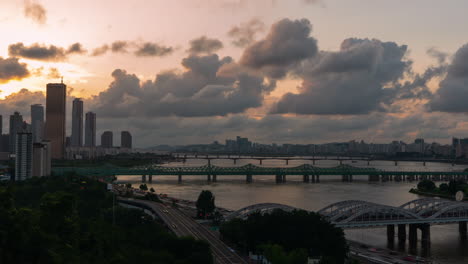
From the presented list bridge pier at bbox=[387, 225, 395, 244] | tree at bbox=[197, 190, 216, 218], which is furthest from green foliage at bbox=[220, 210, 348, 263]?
tree at bbox=[197, 190, 216, 218]

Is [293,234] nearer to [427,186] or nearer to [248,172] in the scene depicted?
[427,186]

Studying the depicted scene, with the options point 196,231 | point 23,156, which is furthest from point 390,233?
point 23,156

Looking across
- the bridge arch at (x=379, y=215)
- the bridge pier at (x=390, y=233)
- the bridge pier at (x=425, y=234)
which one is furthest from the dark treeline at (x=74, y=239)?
the bridge pier at (x=425, y=234)

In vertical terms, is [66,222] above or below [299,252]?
above

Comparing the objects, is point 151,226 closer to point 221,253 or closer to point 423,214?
point 221,253

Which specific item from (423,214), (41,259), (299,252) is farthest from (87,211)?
(423,214)

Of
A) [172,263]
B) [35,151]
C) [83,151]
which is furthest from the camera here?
[83,151]
